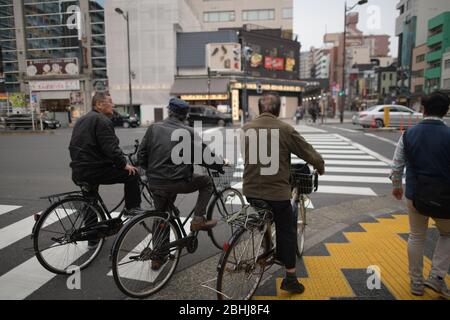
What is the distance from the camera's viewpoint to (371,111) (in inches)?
939

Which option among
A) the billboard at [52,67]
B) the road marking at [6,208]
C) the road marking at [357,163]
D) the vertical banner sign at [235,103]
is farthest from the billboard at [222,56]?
the road marking at [6,208]

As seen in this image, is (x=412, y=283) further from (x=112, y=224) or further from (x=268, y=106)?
(x=112, y=224)

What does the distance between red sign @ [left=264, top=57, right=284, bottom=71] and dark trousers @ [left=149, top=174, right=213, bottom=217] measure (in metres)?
40.7

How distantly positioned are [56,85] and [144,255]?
42.9 metres

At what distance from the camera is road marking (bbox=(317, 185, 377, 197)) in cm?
762

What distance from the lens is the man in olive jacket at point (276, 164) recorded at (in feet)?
10.2

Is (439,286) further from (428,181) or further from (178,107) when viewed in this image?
(178,107)

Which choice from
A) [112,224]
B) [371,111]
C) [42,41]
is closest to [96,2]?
[42,41]

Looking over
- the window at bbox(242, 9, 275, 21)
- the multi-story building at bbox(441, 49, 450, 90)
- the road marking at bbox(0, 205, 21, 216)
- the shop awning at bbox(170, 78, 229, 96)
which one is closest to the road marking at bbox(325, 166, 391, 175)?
the road marking at bbox(0, 205, 21, 216)

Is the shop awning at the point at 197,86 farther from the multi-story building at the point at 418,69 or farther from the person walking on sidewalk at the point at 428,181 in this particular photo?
the multi-story building at the point at 418,69

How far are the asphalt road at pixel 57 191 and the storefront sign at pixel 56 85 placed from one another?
91.2 feet

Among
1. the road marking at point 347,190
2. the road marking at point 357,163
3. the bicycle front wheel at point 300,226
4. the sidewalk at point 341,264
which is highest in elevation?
the bicycle front wheel at point 300,226

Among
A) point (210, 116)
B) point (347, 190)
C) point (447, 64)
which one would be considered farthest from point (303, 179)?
point (447, 64)

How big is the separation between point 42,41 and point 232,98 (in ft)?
85.8
